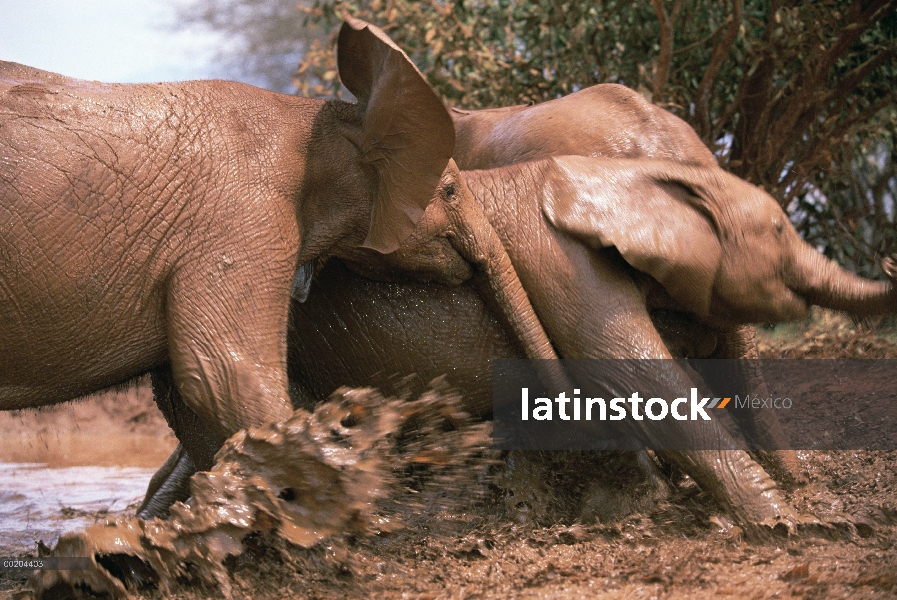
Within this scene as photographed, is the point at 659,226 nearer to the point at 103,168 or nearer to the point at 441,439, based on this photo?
the point at 441,439

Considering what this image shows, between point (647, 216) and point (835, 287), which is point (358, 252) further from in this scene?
point (835, 287)

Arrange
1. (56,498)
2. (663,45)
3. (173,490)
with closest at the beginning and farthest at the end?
(173,490)
(56,498)
(663,45)

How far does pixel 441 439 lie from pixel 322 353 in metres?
0.71

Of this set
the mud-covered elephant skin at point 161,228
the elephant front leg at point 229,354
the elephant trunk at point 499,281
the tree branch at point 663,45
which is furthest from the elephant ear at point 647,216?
the tree branch at point 663,45

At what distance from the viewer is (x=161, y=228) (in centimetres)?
319

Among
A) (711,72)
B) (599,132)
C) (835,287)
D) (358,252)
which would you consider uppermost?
(711,72)

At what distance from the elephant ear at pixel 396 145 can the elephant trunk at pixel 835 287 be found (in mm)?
1595

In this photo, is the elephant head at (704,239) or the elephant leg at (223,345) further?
the elephant head at (704,239)

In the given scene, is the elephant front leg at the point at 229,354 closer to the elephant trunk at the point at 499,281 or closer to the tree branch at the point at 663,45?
the elephant trunk at the point at 499,281

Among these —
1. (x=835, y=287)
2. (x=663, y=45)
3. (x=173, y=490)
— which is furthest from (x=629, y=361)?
(x=663, y=45)

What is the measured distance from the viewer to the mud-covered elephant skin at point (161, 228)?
304 centimetres

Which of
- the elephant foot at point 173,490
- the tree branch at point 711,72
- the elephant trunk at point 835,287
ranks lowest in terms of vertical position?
the elephant foot at point 173,490

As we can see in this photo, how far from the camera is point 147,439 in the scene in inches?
329

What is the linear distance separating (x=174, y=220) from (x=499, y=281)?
1225 mm
